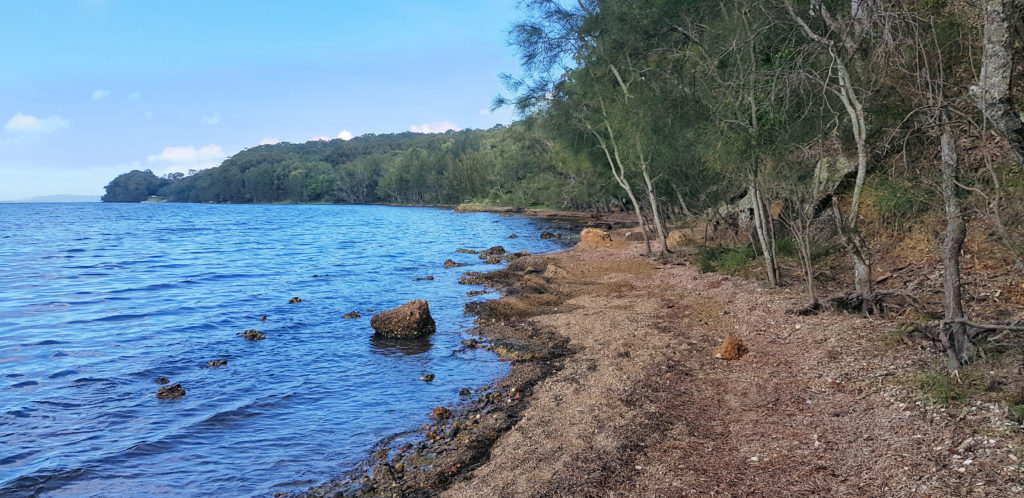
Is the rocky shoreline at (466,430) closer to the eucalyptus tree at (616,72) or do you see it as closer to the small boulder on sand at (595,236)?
the eucalyptus tree at (616,72)

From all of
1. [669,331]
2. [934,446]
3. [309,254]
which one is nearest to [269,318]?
[669,331]

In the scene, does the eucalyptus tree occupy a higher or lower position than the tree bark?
higher

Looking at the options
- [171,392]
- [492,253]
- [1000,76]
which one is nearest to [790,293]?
[1000,76]

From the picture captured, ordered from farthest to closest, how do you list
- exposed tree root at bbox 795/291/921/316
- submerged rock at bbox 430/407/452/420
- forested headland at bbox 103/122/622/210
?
forested headland at bbox 103/122/622/210 → exposed tree root at bbox 795/291/921/316 → submerged rock at bbox 430/407/452/420

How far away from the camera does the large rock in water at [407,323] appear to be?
14.2 meters

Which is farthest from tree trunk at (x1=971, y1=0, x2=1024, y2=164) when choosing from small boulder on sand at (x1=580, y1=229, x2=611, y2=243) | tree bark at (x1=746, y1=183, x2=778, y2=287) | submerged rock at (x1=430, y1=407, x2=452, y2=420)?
small boulder on sand at (x1=580, y1=229, x2=611, y2=243)

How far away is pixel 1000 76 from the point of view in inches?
221

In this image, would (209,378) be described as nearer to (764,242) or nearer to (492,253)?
(764,242)

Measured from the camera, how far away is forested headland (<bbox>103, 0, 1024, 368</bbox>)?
6.60 m

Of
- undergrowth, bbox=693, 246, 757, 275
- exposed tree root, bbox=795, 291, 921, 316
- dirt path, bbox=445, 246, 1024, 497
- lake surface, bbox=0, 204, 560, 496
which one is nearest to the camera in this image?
dirt path, bbox=445, 246, 1024, 497

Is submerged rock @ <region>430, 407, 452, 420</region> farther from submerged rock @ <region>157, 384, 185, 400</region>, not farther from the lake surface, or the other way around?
submerged rock @ <region>157, 384, 185, 400</region>

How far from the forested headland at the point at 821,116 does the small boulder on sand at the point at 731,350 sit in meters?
2.35

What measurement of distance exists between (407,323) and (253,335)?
411 cm

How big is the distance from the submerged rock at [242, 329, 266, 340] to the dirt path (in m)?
8.27
